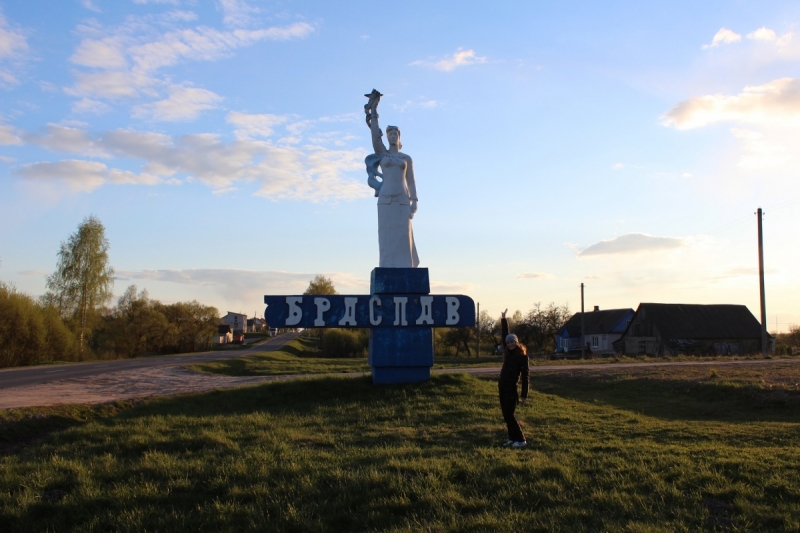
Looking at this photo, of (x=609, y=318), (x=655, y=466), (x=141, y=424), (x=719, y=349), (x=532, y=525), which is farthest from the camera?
(x=609, y=318)

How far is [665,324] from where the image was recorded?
4931 centimetres

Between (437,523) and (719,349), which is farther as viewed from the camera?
(719,349)

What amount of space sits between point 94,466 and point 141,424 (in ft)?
10.8

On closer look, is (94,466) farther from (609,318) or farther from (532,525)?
(609,318)

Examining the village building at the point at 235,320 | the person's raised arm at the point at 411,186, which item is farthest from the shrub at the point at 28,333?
the village building at the point at 235,320

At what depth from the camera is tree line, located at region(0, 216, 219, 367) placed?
3572cm

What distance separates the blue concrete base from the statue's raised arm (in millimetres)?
5290

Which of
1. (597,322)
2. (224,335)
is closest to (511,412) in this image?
(597,322)

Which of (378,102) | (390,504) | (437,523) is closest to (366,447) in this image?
(390,504)

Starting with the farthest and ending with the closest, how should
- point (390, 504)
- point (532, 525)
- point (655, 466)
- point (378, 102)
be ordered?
1. point (378, 102)
2. point (655, 466)
3. point (390, 504)
4. point (532, 525)

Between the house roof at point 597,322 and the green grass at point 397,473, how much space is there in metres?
50.2

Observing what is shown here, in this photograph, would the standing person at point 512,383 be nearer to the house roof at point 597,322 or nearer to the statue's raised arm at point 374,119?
the statue's raised arm at point 374,119

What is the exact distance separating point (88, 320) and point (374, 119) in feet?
126

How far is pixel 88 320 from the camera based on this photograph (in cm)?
4644
